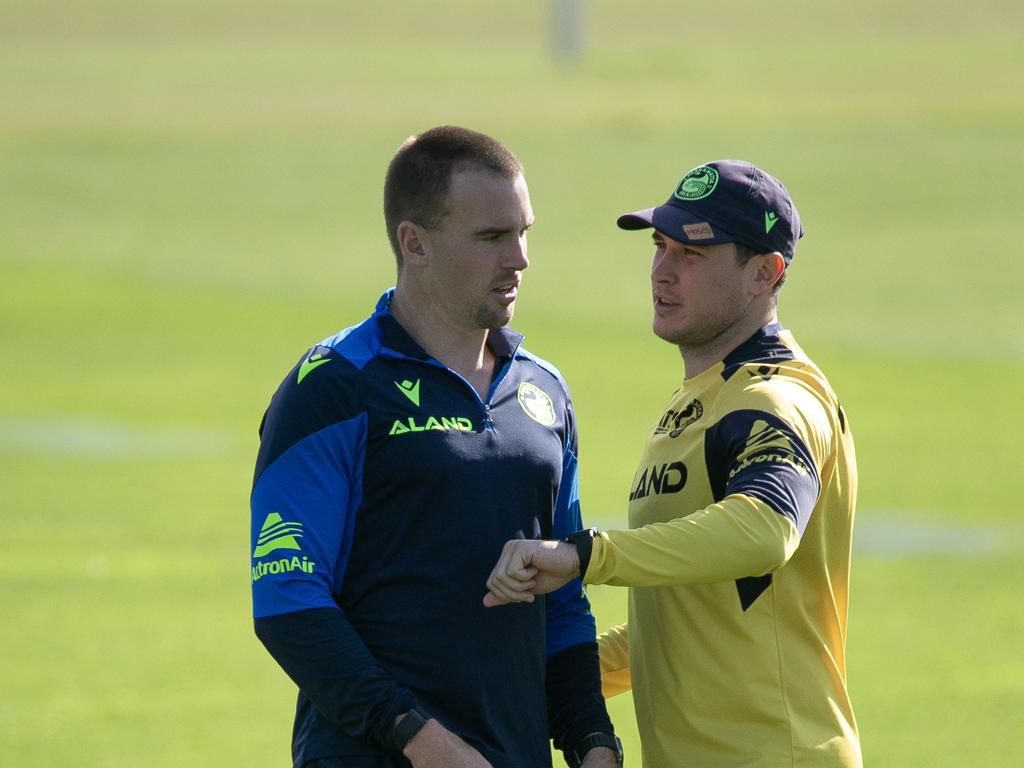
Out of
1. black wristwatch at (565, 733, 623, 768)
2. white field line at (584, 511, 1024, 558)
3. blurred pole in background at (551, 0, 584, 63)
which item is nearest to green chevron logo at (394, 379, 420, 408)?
black wristwatch at (565, 733, 623, 768)

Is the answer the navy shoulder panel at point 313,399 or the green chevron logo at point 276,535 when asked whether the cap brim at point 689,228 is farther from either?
the green chevron logo at point 276,535

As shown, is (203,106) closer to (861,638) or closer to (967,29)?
(967,29)

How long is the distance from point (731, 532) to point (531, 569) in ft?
1.47

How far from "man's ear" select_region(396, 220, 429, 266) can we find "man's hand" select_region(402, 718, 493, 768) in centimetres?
107

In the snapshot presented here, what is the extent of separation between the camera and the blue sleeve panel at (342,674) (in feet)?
12.3

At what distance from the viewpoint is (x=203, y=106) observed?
196 feet

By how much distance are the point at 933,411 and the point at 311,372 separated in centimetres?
1819

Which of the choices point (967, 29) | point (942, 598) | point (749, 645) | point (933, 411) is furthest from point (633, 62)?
point (749, 645)

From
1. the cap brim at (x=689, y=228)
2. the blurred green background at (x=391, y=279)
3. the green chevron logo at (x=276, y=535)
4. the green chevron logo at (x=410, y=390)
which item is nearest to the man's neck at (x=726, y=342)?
the cap brim at (x=689, y=228)

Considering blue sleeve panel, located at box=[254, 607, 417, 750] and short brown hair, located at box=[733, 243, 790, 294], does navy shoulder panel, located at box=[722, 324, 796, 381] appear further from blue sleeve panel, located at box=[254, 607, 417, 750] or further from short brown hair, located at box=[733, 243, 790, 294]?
blue sleeve panel, located at box=[254, 607, 417, 750]

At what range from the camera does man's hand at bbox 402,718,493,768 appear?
147 inches

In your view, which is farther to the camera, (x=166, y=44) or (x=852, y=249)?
(x=166, y=44)

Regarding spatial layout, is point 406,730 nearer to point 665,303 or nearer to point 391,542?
point 391,542

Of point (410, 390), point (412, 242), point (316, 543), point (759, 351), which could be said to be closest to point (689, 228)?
point (759, 351)
